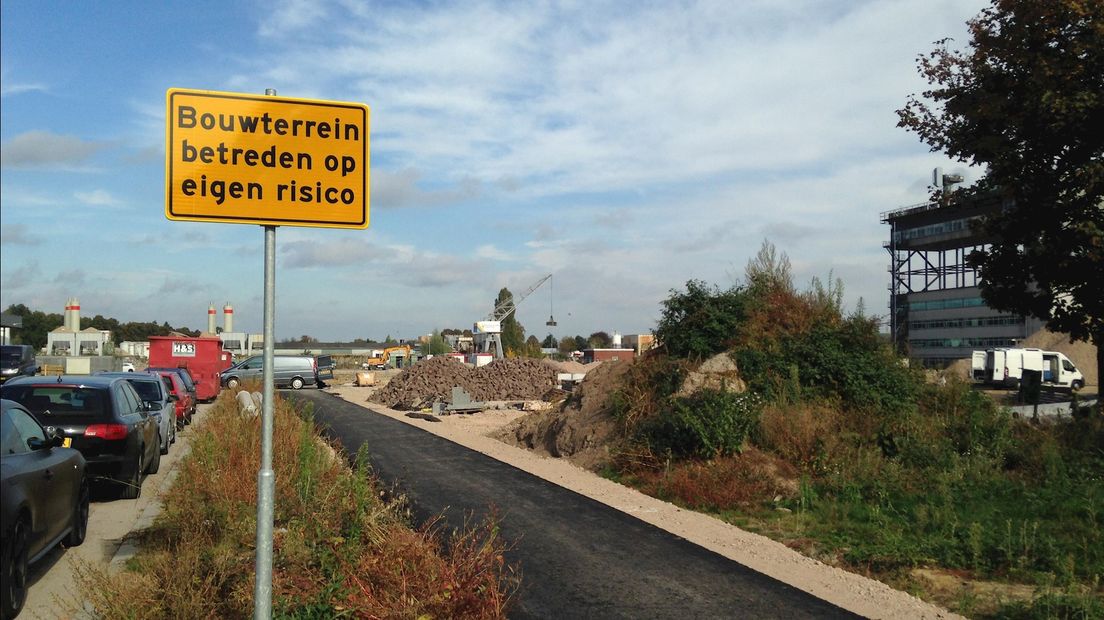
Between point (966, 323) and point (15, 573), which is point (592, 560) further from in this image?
point (966, 323)

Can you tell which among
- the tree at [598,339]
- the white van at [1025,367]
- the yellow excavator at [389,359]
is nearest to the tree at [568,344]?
the tree at [598,339]

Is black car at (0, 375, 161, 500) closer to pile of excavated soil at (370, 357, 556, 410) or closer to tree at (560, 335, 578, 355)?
pile of excavated soil at (370, 357, 556, 410)

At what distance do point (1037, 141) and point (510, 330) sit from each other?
10480cm

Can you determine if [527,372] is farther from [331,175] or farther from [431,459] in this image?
[331,175]

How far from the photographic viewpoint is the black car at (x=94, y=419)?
10766 millimetres

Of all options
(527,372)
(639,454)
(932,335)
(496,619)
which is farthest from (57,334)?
(496,619)

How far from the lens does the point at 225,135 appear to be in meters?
4.30

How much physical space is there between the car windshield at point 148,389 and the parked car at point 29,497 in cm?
905

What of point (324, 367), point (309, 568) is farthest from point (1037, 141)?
point (324, 367)

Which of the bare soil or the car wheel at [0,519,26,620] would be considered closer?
the car wheel at [0,519,26,620]

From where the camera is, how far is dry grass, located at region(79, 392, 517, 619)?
214 inches

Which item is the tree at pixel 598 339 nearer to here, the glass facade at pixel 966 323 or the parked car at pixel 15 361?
the glass facade at pixel 966 323

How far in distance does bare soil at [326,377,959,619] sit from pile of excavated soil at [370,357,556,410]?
56.9ft

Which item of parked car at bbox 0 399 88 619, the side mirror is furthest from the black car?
the side mirror
